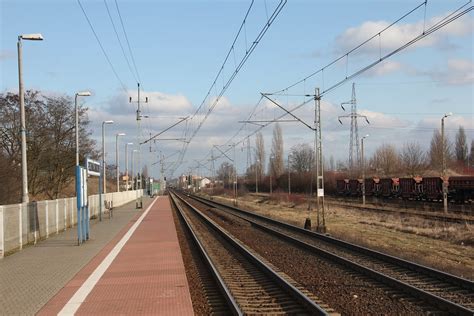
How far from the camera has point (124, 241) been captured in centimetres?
2008

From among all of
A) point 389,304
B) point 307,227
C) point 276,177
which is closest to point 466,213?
point 307,227

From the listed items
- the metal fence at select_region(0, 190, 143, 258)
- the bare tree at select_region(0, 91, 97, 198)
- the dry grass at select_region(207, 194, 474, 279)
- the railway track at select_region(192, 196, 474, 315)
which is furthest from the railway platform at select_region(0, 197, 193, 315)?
the bare tree at select_region(0, 91, 97, 198)

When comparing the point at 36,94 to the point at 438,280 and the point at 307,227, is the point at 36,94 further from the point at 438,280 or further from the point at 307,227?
the point at 438,280

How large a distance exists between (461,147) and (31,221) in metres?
94.5

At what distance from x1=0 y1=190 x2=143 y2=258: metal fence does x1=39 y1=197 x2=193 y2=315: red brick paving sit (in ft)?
8.31

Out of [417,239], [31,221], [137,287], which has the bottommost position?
[417,239]

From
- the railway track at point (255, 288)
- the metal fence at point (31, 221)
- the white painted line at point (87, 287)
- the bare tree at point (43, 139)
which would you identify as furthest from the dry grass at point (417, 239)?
the bare tree at point (43, 139)

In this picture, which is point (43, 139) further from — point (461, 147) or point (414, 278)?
point (461, 147)

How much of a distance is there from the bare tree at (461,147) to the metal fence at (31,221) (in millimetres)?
86655

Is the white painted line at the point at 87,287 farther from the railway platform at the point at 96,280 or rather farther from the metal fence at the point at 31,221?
the metal fence at the point at 31,221

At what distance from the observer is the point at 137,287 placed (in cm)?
1048

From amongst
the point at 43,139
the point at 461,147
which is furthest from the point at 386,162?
the point at 43,139

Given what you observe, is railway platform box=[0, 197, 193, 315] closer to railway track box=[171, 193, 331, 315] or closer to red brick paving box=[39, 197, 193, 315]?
red brick paving box=[39, 197, 193, 315]

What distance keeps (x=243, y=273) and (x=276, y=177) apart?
297 feet
